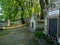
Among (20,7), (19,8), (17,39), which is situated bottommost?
(17,39)

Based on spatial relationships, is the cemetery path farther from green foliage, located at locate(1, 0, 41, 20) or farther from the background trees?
green foliage, located at locate(1, 0, 41, 20)

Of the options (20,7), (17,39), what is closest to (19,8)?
(20,7)

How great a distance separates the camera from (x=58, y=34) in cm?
1117

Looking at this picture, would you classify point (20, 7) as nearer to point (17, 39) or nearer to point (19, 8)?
point (19, 8)

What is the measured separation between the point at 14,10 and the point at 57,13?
2432cm

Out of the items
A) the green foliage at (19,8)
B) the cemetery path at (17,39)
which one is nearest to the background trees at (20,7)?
the green foliage at (19,8)

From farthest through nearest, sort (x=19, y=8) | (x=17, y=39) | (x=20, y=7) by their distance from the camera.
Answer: (x=19, y=8) → (x=20, y=7) → (x=17, y=39)

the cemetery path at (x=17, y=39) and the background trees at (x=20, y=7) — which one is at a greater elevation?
the background trees at (x=20, y=7)

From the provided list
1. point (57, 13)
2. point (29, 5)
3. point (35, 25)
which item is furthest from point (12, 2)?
point (57, 13)

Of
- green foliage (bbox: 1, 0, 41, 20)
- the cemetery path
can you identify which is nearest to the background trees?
green foliage (bbox: 1, 0, 41, 20)

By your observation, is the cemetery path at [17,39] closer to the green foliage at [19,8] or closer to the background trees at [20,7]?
the background trees at [20,7]

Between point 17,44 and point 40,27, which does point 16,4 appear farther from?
point 17,44

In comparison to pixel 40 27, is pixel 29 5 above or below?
above

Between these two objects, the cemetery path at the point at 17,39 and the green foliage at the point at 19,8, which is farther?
the green foliage at the point at 19,8
